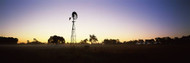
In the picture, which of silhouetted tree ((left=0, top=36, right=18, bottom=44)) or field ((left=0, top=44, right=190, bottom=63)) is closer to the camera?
field ((left=0, top=44, right=190, bottom=63))

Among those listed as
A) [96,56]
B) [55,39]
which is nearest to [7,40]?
[55,39]

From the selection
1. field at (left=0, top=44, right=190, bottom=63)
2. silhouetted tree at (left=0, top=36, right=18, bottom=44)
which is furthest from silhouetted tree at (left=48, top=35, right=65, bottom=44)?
silhouetted tree at (left=0, top=36, right=18, bottom=44)

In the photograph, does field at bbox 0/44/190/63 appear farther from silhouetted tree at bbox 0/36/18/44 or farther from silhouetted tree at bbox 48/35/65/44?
silhouetted tree at bbox 0/36/18/44

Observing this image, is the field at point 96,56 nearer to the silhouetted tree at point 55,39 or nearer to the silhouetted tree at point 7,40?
the silhouetted tree at point 55,39

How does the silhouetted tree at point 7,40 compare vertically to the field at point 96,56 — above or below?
above

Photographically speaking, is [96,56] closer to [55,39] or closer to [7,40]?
[55,39]

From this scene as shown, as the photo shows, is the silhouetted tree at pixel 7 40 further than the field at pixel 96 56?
Yes

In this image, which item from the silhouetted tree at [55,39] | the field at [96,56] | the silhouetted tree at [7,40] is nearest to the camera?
the field at [96,56]

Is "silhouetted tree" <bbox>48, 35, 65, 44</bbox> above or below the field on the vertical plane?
above

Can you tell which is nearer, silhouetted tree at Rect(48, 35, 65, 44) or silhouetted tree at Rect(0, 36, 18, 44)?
silhouetted tree at Rect(48, 35, 65, 44)

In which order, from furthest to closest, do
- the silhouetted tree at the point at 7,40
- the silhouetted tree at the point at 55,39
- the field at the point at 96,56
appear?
the silhouetted tree at the point at 7,40
the silhouetted tree at the point at 55,39
the field at the point at 96,56

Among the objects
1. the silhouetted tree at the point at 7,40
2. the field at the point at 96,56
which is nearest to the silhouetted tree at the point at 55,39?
the field at the point at 96,56

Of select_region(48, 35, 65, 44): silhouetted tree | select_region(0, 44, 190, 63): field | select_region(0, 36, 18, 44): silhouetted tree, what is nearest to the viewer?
select_region(0, 44, 190, 63): field

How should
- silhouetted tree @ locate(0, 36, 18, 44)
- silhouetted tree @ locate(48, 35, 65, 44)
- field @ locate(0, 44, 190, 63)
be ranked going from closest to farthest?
1. field @ locate(0, 44, 190, 63)
2. silhouetted tree @ locate(48, 35, 65, 44)
3. silhouetted tree @ locate(0, 36, 18, 44)
